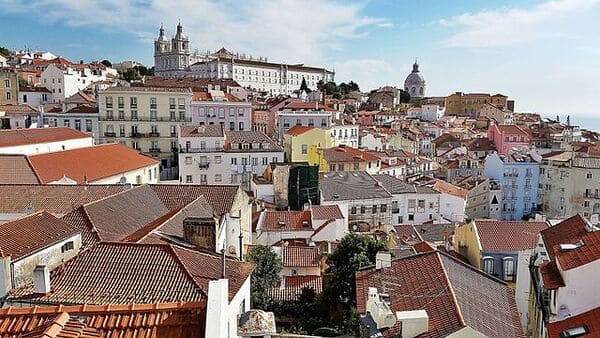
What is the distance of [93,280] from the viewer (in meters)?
12.5

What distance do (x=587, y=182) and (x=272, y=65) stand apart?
8956cm

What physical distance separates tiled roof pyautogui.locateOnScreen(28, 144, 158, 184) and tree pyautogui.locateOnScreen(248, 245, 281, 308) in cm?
1274

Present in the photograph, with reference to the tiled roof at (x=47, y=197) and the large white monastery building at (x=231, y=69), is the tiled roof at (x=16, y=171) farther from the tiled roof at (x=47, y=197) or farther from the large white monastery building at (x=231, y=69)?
the large white monastery building at (x=231, y=69)

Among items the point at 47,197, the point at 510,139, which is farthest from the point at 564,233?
the point at 510,139

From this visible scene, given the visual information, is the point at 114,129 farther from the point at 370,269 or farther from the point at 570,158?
the point at 570,158

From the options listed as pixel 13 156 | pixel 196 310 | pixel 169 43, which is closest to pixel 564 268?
pixel 196 310

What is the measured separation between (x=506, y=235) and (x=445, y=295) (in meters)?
11.8

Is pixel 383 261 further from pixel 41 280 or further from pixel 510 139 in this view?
pixel 510 139

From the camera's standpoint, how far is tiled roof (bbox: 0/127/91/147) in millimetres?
34156

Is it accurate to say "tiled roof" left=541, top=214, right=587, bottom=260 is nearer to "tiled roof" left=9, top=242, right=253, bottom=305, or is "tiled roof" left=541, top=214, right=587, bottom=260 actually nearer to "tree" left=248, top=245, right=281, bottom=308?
"tiled roof" left=9, top=242, right=253, bottom=305

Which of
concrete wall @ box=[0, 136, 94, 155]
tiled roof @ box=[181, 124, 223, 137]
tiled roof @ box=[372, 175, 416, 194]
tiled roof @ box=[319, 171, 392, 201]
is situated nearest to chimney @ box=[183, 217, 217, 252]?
concrete wall @ box=[0, 136, 94, 155]

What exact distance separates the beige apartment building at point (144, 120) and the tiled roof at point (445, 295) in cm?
3833

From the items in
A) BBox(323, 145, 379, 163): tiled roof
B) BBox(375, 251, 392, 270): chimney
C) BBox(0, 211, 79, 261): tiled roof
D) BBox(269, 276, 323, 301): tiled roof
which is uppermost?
BBox(0, 211, 79, 261): tiled roof

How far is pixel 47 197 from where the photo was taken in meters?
22.5
